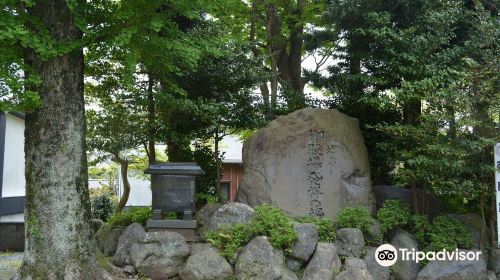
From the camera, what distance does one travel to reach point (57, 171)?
6996mm

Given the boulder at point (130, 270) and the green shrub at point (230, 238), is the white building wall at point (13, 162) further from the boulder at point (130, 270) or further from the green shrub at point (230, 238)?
the green shrub at point (230, 238)

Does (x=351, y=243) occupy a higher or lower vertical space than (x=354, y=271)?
higher

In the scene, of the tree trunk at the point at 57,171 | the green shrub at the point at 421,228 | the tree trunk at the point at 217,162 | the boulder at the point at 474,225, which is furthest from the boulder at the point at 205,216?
the boulder at the point at 474,225

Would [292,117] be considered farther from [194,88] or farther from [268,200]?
[194,88]

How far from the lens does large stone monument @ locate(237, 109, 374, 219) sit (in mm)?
9336

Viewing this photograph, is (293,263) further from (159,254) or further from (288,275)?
(159,254)

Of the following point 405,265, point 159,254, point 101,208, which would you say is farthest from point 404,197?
point 101,208

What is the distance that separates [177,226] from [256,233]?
160 centimetres

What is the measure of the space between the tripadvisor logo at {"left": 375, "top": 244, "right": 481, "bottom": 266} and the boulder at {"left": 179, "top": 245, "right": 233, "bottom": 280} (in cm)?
306

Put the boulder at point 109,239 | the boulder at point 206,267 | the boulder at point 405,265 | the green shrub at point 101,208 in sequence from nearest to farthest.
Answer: the boulder at point 206,267 < the boulder at point 405,265 < the boulder at point 109,239 < the green shrub at point 101,208

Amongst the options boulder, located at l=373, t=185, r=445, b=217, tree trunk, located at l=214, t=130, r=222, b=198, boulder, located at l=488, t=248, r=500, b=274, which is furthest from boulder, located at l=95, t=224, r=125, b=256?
boulder, located at l=488, t=248, r=500, b=274

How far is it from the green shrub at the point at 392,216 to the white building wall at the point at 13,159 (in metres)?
12.1

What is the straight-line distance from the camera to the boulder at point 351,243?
8.34 metres

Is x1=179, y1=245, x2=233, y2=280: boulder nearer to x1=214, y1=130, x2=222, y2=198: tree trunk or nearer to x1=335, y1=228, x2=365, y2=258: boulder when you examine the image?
x1=335, y1=228, x2=365, y2=258: boulder
